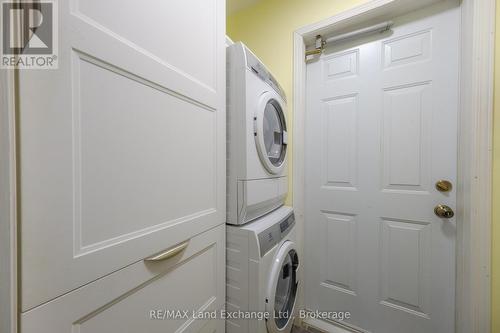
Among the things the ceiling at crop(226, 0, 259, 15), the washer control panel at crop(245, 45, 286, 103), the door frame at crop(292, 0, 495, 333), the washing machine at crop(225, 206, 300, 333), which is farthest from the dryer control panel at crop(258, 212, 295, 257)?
the ceiling at crop(226, 0, 259, 15)

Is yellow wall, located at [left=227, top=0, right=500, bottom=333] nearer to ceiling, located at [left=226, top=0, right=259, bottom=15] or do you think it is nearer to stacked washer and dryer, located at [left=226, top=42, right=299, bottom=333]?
ceiling, located at [left=226, top=0, right=259, bottom=15]

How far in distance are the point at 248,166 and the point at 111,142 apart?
1.82ft

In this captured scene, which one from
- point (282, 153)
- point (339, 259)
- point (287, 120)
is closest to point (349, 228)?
A: point (339, 259)

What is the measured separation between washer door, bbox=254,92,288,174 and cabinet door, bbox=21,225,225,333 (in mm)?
427

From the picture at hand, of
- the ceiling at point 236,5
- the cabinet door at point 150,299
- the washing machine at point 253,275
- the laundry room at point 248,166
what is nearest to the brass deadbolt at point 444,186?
the laundry room at point 248,166

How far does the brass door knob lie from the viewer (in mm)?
1145

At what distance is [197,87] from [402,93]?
1.25 metres

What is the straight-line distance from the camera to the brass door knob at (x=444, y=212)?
115 centimetres

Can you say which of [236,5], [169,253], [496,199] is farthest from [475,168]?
[236,5]

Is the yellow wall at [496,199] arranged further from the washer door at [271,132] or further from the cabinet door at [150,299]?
the cabinet door at [150,299]

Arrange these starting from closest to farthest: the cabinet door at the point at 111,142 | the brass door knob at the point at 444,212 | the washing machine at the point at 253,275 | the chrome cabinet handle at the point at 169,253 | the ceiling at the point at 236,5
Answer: the cabinet door at the point at 111,142 → the chrome cabinet handle at the point at 169,253 → the washing machine at the point at 253,275 → the brass door knob at the point at 444,212 → the ceiling at the point at 236,5

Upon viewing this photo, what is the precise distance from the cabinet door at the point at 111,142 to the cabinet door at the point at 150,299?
3cm

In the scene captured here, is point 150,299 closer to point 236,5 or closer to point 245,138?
point 245,138

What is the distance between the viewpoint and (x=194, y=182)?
0.78 meters
